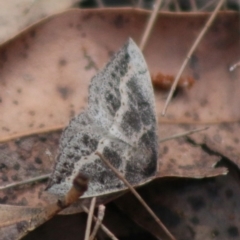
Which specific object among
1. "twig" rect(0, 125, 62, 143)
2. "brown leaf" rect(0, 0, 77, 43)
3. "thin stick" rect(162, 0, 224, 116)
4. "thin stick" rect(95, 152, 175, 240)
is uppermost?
"brown leaf" rect(0, 0, 77, 43)

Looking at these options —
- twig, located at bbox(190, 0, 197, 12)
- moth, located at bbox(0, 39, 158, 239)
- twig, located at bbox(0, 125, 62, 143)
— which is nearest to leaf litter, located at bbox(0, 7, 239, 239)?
twig, located at bbox(0, 125, 62, 143)

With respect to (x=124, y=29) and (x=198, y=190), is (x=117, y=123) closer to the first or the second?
(x=198, y=190)

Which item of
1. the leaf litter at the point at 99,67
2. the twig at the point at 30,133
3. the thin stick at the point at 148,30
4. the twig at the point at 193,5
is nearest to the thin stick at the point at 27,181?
the leaf litter at the point at 99,67

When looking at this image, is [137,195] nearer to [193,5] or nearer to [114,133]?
[114,133]

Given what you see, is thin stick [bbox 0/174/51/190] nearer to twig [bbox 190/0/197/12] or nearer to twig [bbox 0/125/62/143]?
twig [bbox 0/125/62/143]

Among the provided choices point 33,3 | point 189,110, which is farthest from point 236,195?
point 33,3

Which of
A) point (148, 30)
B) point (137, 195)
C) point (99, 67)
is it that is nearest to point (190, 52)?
point (148, 30)
